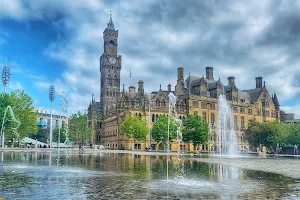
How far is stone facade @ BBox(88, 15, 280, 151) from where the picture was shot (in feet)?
342

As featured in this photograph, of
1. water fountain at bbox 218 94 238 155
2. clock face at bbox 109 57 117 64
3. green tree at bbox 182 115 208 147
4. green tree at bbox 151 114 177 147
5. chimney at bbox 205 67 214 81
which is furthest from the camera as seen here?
clock face at bbox 109 57 117 64

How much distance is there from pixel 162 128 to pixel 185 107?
2506 centimetres

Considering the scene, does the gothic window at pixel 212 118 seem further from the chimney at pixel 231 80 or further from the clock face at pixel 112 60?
the clock face at pixel 112 60

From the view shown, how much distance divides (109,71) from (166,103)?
51661mm

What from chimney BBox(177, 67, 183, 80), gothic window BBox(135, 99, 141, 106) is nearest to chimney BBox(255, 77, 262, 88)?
chimney BBox(177, 67, 183, 80)

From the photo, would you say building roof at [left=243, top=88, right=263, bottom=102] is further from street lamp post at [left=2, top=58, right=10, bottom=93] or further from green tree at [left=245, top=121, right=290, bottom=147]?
street lamp post at [left=2, top=58, right=10, bottom=93]

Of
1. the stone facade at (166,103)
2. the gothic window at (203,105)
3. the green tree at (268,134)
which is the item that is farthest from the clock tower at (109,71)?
the green tree at (268,134)

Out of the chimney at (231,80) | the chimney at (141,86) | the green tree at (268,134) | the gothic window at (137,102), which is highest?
the chimney at (231,80)

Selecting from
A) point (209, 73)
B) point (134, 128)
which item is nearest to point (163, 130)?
point (134, 128)

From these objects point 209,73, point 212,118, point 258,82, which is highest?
point 209,73

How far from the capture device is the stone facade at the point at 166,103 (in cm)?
10412

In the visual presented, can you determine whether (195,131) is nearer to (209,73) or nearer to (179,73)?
(179,73)

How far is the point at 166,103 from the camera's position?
350ft

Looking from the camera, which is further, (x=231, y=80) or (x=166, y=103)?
(x=231, y=80)
